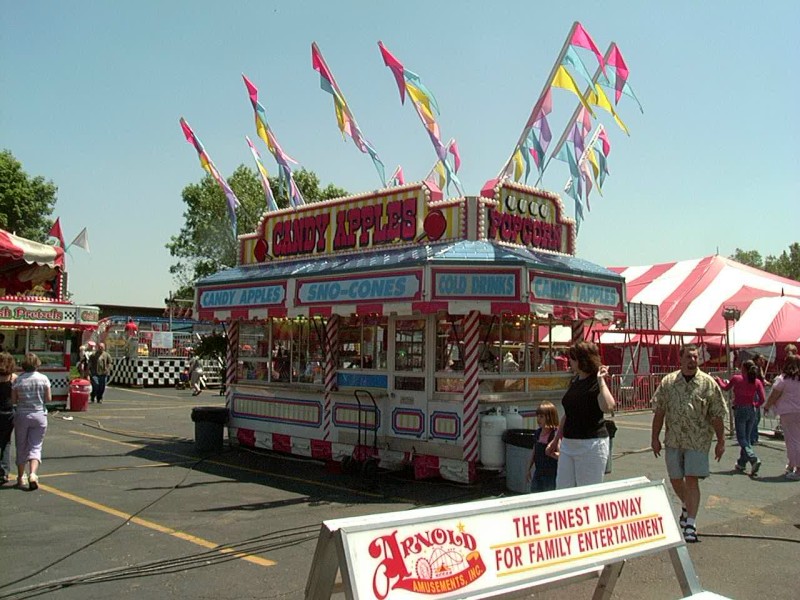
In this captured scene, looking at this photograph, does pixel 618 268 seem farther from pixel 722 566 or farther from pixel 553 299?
pixel 722 566

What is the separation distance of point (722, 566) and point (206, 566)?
14.2ft

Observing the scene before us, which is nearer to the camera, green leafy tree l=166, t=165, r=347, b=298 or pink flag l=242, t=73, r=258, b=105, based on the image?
pink flag l=242, t=73, r=258, b=105

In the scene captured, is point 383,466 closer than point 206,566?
No

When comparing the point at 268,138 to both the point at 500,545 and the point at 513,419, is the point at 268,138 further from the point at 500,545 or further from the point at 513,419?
the point at 500,545

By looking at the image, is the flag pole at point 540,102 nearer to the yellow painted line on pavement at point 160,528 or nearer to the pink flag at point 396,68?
the pink flag at point 396,68

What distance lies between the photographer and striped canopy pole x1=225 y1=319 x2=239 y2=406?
13.8 m

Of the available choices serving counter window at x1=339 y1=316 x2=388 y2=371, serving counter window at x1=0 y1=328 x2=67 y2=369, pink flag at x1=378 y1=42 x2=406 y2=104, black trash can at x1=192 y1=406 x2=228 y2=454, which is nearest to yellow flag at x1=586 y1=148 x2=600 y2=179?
pink flag at x1=378 y1=42 x2=406 y2=104

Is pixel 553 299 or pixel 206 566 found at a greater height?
pixel 553 299

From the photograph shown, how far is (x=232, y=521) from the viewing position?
773cm

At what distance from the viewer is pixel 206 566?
6129mm

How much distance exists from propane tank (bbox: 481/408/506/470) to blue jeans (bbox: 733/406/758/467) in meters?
4.02

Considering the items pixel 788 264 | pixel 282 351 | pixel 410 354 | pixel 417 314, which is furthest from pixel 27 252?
pixel 788 264

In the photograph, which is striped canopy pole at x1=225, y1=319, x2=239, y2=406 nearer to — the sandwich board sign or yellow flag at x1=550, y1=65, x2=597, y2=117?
yellow flag at x1=550, y1=65, x2=597, y2=117

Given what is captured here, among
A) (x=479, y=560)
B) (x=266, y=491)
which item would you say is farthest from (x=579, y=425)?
(x=266, y=491)
